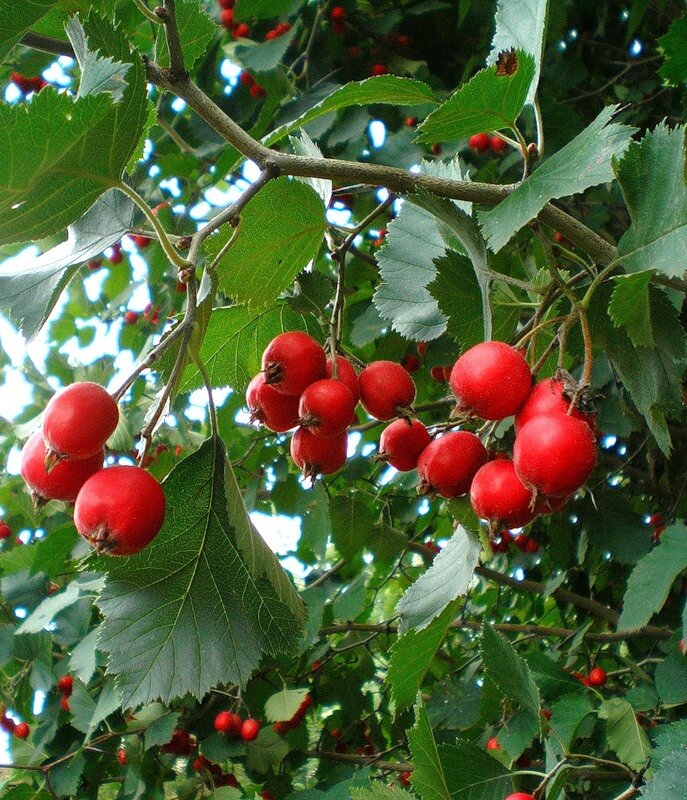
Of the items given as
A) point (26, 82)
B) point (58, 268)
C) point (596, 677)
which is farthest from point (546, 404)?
point (26, 82)

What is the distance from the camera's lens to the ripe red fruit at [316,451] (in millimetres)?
1209

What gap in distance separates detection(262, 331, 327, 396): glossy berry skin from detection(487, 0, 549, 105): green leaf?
51 cm

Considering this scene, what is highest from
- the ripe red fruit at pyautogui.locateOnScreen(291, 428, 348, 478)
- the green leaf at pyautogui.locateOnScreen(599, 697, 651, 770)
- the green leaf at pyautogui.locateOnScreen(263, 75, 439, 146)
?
the green leaf at pyautogui.locateOnScreen(263, 75, 439, 146)

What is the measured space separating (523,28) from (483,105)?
0.30 metres

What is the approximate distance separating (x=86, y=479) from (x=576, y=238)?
74 cm

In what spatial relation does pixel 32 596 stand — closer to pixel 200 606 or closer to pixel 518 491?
pixel 200 606

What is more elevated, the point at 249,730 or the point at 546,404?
the point at 546,404

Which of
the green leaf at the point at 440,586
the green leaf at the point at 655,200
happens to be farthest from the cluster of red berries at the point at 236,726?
the green leaf at the point at 655,200

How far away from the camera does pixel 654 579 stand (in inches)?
79.0

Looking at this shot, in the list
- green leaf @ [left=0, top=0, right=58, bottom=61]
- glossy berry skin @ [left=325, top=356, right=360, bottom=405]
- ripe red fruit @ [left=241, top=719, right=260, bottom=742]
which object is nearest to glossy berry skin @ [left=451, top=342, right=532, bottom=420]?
glossy berry skin @ [left=325, top=356, right=360, bottom=405]

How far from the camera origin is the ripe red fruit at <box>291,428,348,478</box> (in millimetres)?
1209

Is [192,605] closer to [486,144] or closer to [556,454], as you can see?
[556,454]

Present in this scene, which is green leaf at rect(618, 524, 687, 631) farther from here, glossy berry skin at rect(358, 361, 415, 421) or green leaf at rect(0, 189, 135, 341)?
green leaf at rect(0, 189, 135, 341)

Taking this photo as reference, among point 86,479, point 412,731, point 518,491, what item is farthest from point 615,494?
point 86,479
